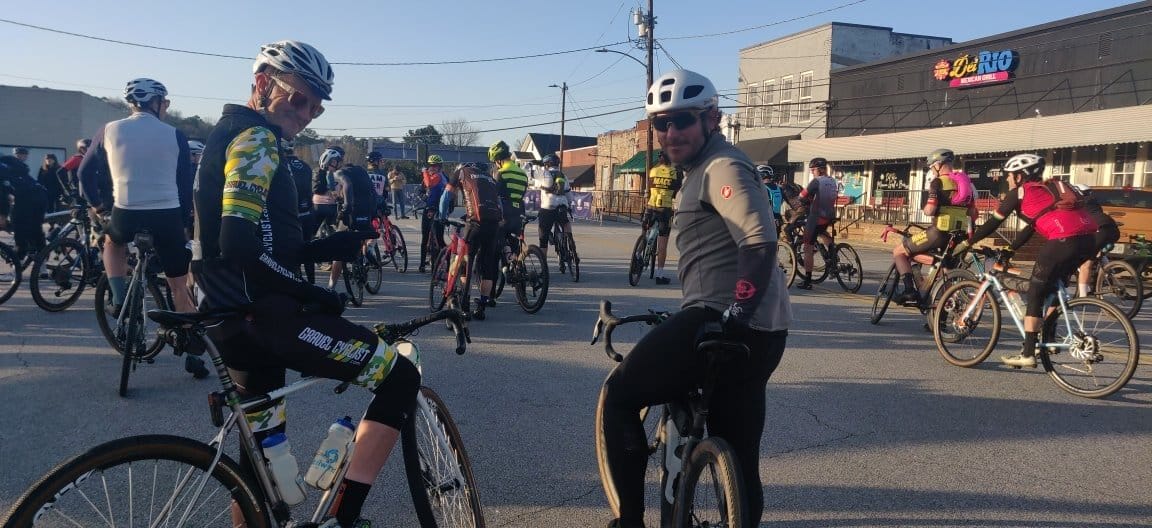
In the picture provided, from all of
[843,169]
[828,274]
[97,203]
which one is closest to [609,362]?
[97,203]

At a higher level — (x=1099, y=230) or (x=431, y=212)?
(x=1099, y=230)

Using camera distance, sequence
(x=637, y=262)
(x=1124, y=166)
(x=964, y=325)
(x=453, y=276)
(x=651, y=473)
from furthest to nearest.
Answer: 1. (x=1124, y=166)
2. (x=637, y=262)
3. (x=453, y=276)
4. (x=964, y=325)
5. (x=651, y=473)

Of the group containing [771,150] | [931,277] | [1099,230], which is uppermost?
[771,150]

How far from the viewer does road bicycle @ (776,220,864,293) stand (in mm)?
11125

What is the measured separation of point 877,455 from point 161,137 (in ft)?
17.4

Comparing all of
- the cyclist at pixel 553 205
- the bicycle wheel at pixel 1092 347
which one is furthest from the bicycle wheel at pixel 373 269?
the bicycle wheel at pixel 1092 347

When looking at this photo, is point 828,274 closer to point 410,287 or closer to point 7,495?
point 410,287

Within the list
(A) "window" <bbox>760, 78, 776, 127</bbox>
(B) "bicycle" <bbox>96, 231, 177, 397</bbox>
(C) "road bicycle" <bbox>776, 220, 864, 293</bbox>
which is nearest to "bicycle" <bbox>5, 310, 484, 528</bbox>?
(B) "bicycle" <bbox>96, 231, 177, 397</bbox>

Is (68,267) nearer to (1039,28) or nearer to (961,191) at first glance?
(961,191)

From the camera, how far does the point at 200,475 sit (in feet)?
7.29

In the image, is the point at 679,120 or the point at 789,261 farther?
the point at 789,261

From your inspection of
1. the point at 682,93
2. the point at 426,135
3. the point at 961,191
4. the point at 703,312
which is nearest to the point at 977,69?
the point at 961,191

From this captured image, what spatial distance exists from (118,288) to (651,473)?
4.41 meters

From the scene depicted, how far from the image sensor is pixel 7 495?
3547mm
